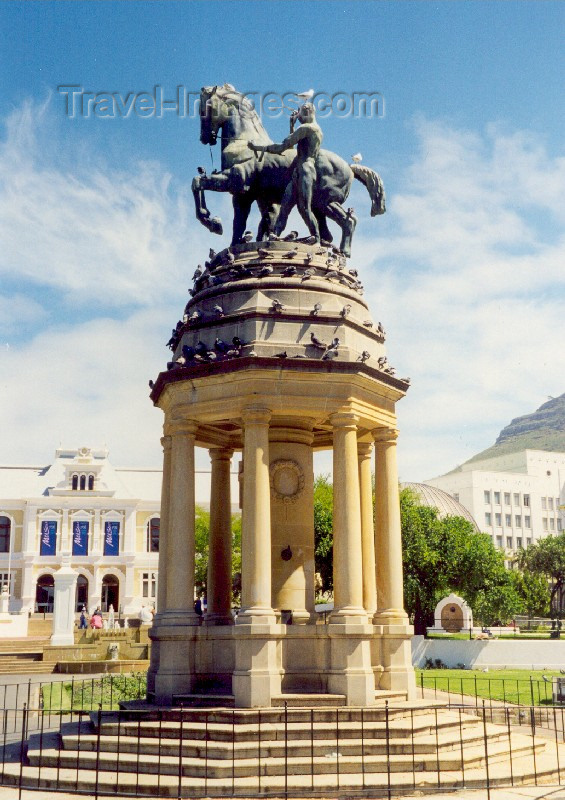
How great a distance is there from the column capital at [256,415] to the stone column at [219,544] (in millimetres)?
4085

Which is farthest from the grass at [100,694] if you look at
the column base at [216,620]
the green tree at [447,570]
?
the green tree at [447,570]

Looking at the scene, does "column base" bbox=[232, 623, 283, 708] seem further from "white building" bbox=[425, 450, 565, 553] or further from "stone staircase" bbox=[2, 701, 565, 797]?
"white building" bbox=[425, 450, 565, 553]

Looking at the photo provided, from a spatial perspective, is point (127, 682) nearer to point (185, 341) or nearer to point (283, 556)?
point (283, 556)

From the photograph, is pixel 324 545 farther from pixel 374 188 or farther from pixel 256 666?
Result: pixel 256 666

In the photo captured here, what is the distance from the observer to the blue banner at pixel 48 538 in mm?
81250

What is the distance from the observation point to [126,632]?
144 ft

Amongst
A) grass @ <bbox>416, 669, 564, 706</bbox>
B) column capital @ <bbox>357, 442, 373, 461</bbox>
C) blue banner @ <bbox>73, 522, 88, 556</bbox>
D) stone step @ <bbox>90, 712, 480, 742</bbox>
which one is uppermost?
blue banner @ <bbox>73, 522, 88, 556</bbox>

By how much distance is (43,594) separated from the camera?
80625 mm

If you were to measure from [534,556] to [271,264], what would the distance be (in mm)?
77355

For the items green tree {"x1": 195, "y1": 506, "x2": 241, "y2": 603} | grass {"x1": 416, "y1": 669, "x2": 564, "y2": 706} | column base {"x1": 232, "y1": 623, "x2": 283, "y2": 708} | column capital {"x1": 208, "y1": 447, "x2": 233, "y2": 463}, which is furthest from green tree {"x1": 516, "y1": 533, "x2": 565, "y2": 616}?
column base {"x1": 232, "y1": 623, "x2": 283, "y2": 708}

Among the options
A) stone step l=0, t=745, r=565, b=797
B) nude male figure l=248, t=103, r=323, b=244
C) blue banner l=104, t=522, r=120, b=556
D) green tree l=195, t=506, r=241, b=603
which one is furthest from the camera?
blue banner l=104, t=522, r=120, b=556

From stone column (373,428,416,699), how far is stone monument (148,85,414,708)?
0.03 m

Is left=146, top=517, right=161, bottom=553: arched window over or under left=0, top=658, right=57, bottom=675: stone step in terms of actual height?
over

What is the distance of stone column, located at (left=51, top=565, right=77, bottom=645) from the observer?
42.3 meters
